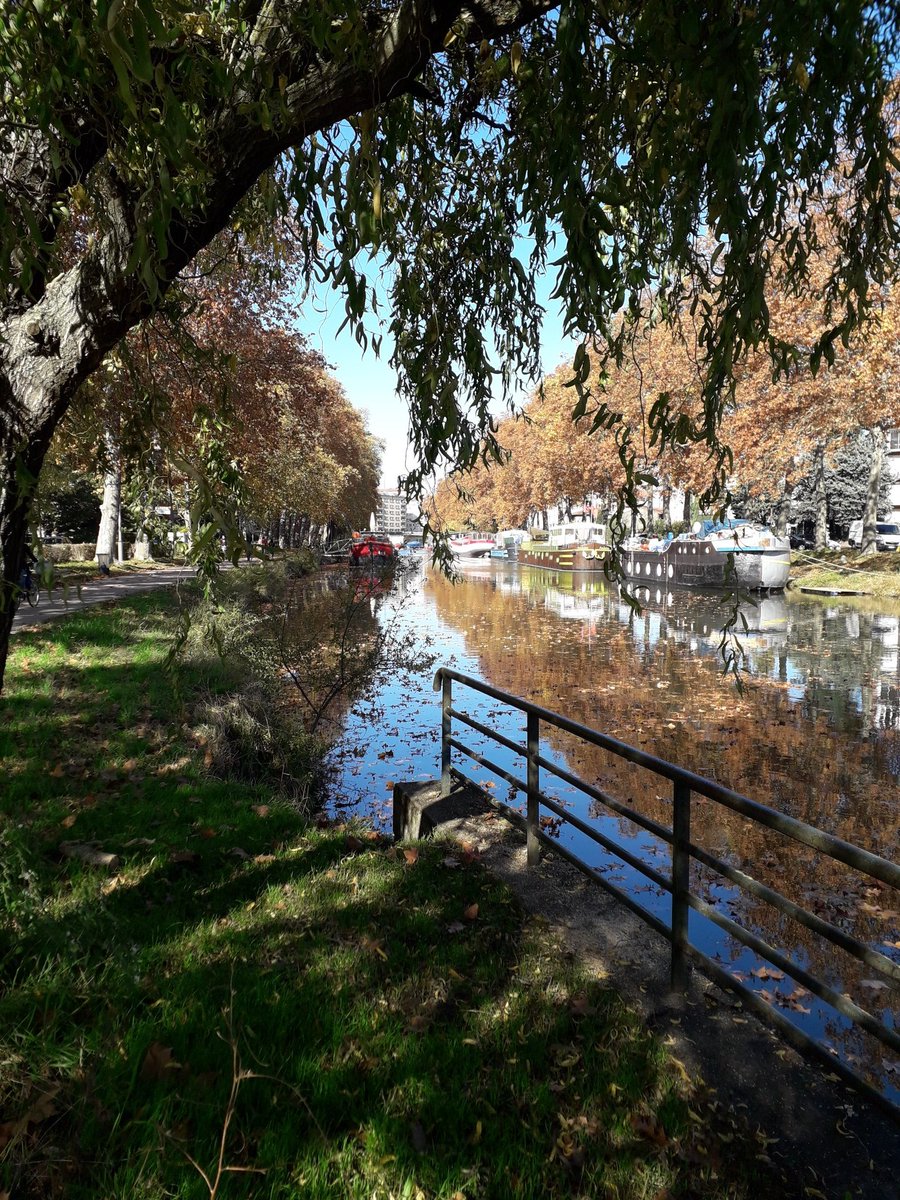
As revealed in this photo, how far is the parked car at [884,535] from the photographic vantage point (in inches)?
1697

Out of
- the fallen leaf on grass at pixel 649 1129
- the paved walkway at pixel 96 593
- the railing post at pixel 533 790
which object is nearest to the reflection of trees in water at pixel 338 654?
the paved walkway at pixel 96 593

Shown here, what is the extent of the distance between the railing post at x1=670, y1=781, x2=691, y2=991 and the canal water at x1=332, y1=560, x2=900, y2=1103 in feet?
2.85

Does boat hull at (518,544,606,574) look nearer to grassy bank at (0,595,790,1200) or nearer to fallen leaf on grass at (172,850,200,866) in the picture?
fallen leaf on grass at (172,850,200,866)

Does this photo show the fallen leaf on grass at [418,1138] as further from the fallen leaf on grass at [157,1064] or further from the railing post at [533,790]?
the railing post at [533,790]

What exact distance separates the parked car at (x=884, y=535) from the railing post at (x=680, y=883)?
41.5 m

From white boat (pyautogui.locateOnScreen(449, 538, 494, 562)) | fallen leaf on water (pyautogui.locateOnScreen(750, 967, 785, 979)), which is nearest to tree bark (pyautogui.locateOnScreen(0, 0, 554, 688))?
fallen leaf on water (pyautogui.locateOnScreen(750, 967, 785, 979))

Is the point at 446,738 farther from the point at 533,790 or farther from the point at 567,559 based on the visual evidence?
the point at 567,559

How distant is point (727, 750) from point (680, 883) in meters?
6.43

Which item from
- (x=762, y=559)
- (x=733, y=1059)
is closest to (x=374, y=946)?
(x=733, y=1059)

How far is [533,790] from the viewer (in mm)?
4484

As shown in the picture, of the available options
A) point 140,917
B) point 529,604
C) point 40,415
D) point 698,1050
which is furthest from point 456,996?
point 529,604

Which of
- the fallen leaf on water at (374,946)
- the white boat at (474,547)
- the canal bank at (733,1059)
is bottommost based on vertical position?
the canal bank at (733,1059)

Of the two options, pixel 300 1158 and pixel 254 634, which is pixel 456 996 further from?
pixel 254 634

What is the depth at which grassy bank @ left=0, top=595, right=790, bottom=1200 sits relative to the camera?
2.30 metres
